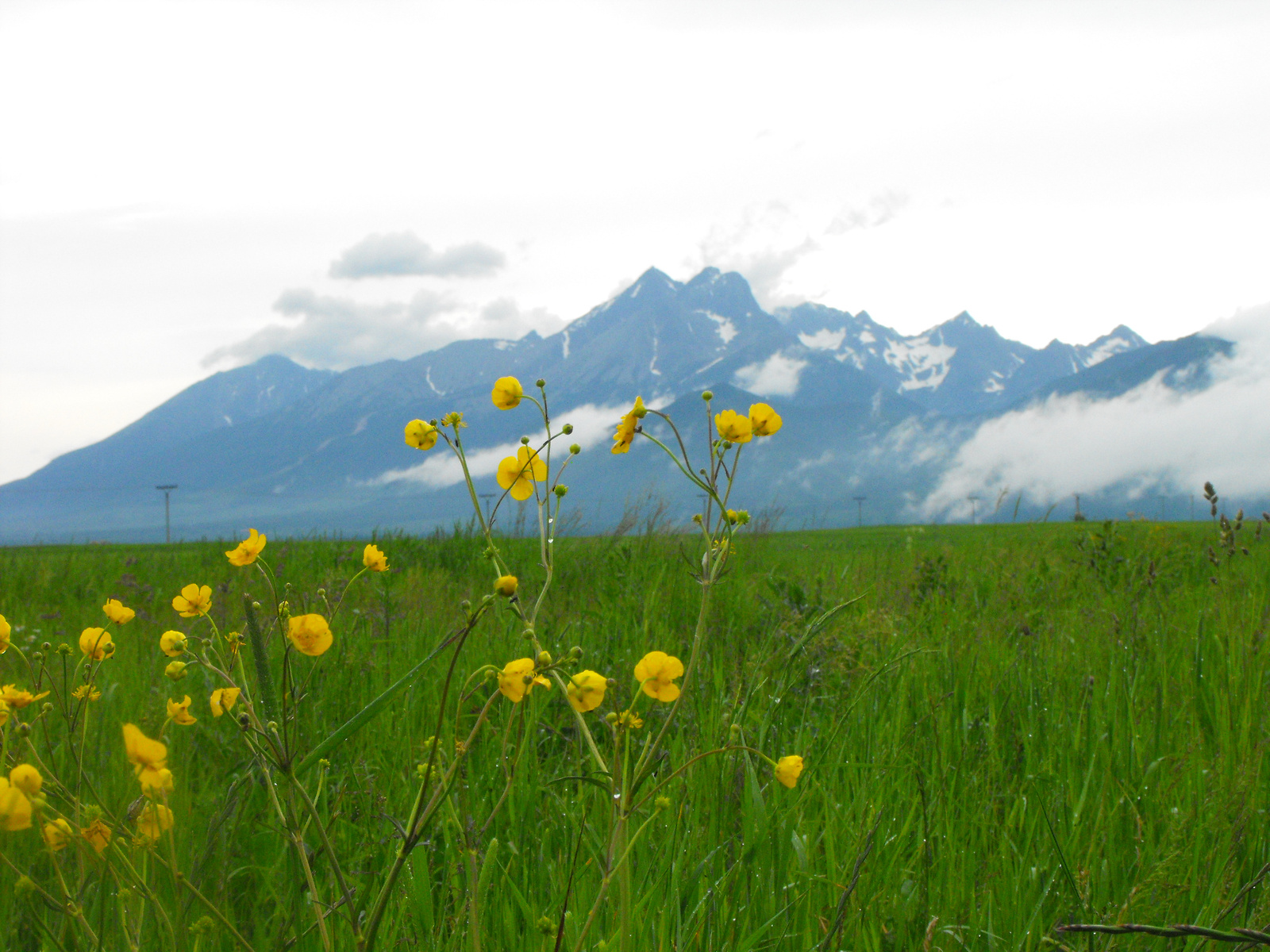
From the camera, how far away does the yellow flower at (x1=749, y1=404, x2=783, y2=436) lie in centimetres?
136

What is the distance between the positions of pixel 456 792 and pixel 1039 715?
1.97 meters

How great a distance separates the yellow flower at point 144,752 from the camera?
31.7 inches

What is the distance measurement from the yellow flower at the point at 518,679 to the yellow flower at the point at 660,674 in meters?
0.17

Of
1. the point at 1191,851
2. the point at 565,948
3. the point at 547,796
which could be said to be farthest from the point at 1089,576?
the point at 565,948

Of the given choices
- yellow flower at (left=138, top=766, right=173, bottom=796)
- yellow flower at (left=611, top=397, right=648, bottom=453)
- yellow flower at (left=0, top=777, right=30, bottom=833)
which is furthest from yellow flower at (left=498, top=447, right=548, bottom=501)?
yellow flower at (left=0, top=777, right=30, bottom=833)

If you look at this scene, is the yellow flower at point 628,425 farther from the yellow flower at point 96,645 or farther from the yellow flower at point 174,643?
the yellow flower at point 96,645

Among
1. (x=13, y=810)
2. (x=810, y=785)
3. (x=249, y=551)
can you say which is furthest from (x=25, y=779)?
(x=810, y=785)

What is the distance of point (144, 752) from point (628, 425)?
2.75 ft

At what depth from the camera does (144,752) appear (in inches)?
32.0

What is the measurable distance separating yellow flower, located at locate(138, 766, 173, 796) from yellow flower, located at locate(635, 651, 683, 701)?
59 cm

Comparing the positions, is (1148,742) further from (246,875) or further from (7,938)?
(7,938)

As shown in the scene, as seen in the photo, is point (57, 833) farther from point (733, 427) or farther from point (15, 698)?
point (733, 427)

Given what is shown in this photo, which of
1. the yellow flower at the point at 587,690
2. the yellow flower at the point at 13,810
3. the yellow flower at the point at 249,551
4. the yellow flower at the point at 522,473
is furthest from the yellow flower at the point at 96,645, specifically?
the yellow flower at the point at 587,690

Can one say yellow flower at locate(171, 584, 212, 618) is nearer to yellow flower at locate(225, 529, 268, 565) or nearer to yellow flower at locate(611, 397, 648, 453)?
yellow flower at locate(225, 529, 268, 565)
